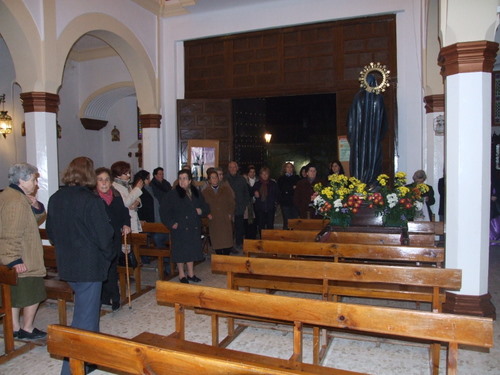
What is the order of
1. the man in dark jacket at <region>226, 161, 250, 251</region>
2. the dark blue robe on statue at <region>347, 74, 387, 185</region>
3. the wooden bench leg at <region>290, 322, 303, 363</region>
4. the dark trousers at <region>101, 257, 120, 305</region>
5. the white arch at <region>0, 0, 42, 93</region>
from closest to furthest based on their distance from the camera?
the wooden bench leg at <region>290, 322, 303, 363</region> → the dark trousers at <region>101, 257, 120, 305</region> → the dark blue robe on statue at <region>347, 74, 387, 185</region> → the white arch at <region>0, 0, 42, 93</region> → the man in dark jacket at <region>226, 161, 250, 251</region>

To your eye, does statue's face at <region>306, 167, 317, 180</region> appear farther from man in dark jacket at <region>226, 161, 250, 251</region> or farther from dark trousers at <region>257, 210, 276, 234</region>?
man in dark jacket at <region>226, 161, 250, 251</region>

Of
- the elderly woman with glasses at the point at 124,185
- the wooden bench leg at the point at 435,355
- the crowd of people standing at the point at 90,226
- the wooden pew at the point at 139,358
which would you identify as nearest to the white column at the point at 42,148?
the crowd of people standing at the point at 90,226

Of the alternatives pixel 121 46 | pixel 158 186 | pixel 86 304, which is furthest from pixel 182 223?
pixel 121 46

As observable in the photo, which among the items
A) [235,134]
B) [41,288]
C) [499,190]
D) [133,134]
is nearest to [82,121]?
[133,134]

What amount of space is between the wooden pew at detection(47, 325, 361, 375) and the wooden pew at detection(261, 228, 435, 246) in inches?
108

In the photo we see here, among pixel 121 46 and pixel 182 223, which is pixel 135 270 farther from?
pixel 121 46

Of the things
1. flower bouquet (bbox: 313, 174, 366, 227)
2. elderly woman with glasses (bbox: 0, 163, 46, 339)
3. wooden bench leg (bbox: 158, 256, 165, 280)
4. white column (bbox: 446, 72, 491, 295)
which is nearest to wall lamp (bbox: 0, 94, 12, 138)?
wooden bench leg (bbox: 158, 256, 165, 280)

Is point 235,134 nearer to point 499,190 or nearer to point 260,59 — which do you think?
point 260,59

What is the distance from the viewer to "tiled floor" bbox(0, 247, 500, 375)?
12.0 feet

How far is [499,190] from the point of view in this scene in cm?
935

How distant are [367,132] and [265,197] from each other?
2.69 metres

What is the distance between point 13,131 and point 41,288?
957cm

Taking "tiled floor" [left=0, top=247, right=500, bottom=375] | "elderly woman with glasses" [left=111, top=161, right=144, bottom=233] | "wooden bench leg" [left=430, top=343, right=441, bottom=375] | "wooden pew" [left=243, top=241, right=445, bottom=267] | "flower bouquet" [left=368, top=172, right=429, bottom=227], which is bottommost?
"tiled floor" [left=0, top=247, right=500, bottom=375]

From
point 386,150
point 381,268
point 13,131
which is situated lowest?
point 381,268
